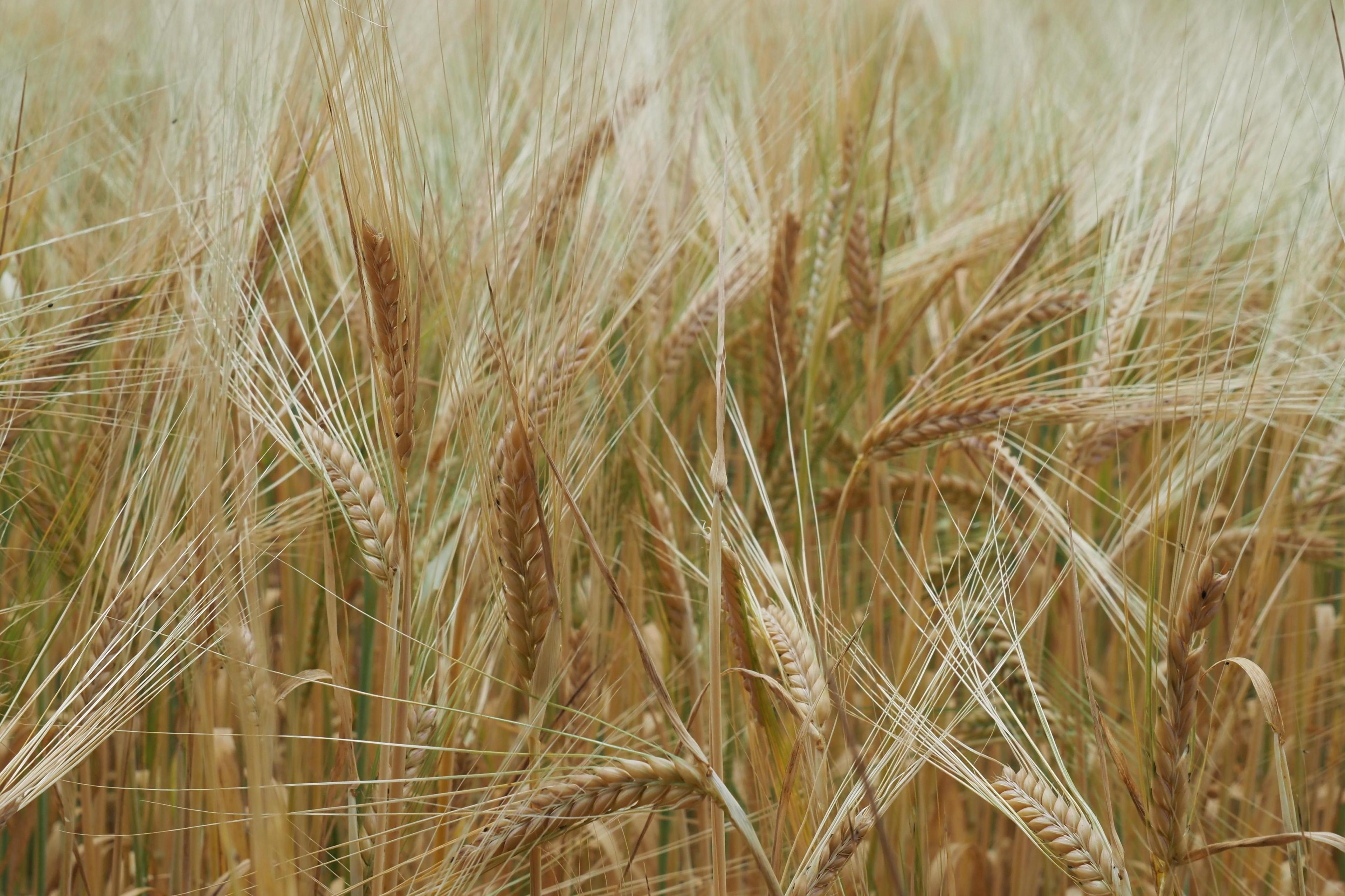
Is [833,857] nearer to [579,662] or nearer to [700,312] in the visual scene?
[579,662]

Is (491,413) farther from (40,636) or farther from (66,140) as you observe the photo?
(66,140)

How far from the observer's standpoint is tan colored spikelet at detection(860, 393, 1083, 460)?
0.94 metres

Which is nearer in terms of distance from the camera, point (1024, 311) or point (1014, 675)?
→ point (1014, 675)

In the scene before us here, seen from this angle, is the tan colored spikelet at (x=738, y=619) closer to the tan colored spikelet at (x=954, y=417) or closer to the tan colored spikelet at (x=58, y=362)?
the tan colored spikelet at (x=954, y=417)

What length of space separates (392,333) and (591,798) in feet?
1.09

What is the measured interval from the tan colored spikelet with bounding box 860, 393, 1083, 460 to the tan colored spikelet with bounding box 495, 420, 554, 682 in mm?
400

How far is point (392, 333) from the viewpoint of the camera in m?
0.69

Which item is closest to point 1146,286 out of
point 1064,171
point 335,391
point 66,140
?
point 1064,171

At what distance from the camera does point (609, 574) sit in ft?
1.86

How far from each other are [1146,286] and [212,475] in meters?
0.98

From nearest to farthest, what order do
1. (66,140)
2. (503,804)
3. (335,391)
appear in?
1. (503,804)
2. (335,391)
3. (66,140)

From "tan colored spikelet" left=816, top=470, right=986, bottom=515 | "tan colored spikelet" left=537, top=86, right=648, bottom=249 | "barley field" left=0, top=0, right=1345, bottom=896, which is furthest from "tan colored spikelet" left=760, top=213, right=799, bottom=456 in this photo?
"tan colored spikelet" left=537, top=86, right=648, bottom=249

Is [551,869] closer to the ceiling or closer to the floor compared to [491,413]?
closer to the floor

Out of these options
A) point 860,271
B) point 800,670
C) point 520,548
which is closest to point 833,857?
point 800,670
